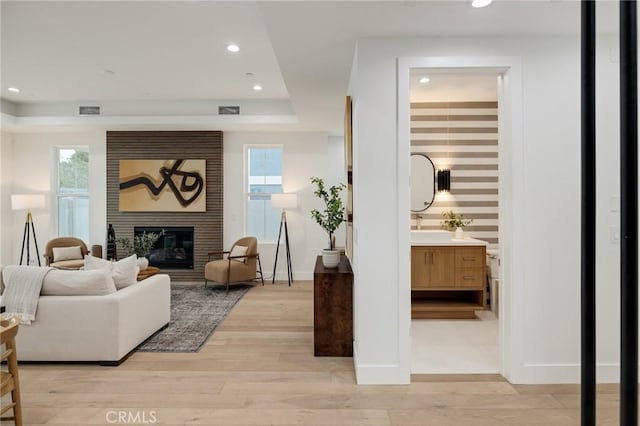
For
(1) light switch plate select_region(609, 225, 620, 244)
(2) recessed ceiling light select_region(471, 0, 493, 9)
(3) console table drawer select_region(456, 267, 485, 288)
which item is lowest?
(3) console table drawer select_region(456, 267, 485, 288)

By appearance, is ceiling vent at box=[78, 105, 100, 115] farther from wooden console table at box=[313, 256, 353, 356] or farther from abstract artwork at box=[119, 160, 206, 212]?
wooden console table at box=[313, 256, 353, 356]

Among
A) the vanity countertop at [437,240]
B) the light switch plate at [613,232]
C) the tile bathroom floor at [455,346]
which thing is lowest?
the tile bathroom floor at [455,346]

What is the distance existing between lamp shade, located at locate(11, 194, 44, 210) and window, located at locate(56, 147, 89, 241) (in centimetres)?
43

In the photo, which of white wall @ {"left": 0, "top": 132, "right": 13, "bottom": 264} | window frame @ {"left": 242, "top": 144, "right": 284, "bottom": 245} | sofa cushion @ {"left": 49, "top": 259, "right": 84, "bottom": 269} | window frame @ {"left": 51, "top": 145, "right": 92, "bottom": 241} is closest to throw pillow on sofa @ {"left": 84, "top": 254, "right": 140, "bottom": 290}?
sofa cushion @ {"left": 49, "top": 259, "right": 84, "bottom": 269}

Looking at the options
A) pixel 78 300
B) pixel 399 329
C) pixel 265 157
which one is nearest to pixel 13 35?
pixel 78 300

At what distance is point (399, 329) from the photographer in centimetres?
271

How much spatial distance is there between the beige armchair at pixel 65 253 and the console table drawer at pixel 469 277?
18.2 feet

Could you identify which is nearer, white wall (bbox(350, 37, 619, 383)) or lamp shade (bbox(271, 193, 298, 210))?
white wall (bbox(350, 37, 619, 383))

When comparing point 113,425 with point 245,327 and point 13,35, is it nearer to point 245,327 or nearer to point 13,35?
point 245,327

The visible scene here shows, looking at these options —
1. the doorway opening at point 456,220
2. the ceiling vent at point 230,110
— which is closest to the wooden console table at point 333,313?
the doorway opening at point 456,220

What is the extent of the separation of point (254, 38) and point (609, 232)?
357 centimetres

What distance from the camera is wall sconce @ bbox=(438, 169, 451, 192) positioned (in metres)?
4.78

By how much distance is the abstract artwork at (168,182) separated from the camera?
6.54m

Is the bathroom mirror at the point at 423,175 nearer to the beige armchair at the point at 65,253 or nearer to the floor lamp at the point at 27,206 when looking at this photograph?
the beige armchair at the point at 65,253
